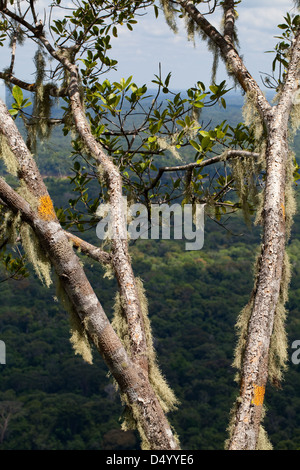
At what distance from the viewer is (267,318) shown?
1.79 metres

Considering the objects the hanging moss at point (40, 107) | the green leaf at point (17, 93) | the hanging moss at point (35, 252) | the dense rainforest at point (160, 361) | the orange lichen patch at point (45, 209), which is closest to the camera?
the orange lichen patch at point (45, 209)

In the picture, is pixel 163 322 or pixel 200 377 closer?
pixel 200 377

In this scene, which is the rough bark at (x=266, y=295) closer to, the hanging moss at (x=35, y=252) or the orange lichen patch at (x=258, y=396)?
the orange lichen patch at (x=258, y=396)

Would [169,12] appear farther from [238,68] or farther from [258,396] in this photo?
[258,396]

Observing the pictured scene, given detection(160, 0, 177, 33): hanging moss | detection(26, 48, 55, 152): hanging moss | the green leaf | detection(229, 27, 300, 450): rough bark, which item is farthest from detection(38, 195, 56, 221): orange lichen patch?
detection(160, 0, 177, 33): hanging moss

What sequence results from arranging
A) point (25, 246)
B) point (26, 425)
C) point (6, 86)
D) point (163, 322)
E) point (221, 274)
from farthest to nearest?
point (221, 274)
point (163, 322)
point (26, 425)
point (6, 86)
point (25, 246)

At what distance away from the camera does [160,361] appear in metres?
46.5

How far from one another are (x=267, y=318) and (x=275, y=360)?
0.94 feet

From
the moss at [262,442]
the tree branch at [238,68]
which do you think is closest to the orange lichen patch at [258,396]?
the moss at [262,442]

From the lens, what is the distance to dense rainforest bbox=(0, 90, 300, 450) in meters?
36.7

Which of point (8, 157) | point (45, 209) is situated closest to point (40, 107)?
point (8, 157)

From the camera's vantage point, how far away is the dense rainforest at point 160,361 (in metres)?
36.7
